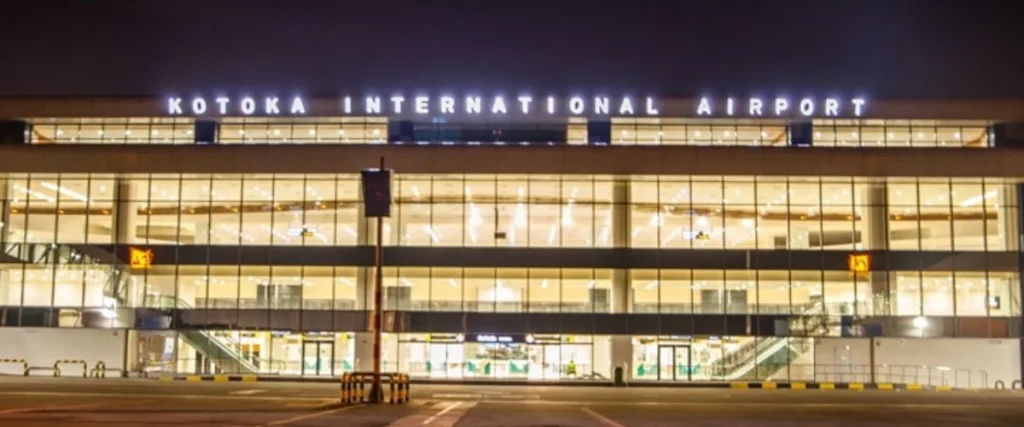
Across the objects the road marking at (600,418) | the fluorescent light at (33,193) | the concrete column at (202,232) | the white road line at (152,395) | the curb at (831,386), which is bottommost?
the curb at (831,386)

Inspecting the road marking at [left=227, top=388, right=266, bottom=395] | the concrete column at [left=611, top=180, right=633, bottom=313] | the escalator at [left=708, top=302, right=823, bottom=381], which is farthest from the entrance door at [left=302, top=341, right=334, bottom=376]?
the escalator at [left=708, top=302, right=823, bottom=381]

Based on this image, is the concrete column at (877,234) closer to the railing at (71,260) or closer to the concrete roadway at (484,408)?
the concrete roadway at (484,408)

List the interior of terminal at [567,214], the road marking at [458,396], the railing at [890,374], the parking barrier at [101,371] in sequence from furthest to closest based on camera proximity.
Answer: the interior of terminal at [567,214], the railing at [890,374], the parking barrier at [101,371], the road marking at [458,396]

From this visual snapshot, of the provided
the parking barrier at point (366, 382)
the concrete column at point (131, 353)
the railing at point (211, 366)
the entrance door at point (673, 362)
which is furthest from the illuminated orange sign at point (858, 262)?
the concrete column at point (131, 353)

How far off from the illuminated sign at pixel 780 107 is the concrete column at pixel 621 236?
225 inches

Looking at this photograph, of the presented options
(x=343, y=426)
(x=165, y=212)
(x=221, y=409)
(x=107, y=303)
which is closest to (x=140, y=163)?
(x=165, y=212)

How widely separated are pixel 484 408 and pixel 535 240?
26.1 metres

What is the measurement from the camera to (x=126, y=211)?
6053 centimetres

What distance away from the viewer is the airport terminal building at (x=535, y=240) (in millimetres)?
58781

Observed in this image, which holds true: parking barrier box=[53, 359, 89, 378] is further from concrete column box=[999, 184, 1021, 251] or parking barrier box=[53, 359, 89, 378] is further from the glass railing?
concrete column box=[999, 184, 1021, 251]

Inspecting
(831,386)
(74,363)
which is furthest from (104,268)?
(831,386)

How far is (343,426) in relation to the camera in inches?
1008

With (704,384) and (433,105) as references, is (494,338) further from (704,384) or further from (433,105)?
(433,105)

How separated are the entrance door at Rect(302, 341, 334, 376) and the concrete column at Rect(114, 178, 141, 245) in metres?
10.7
